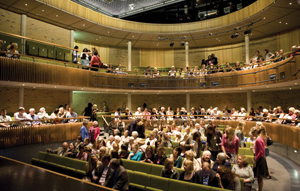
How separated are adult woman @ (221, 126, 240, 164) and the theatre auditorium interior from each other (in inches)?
1.0

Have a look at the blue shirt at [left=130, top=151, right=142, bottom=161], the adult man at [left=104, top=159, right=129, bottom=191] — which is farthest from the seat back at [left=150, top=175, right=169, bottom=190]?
the blue shirt at [left=130, top=151, right=142, bottom=161]

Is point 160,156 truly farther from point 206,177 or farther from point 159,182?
point 206,177

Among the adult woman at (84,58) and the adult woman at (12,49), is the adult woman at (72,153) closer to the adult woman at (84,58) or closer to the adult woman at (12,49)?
the adult woman at (12,49)

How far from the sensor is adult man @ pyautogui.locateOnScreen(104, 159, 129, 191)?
3.31 metres

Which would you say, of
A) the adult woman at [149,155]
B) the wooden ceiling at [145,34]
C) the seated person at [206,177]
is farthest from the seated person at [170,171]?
the wooden ceiling at [145,34]

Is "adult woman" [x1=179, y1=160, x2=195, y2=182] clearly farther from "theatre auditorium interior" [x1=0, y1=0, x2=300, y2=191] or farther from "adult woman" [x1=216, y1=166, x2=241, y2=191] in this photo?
"adult woman" [x1=216, y1=166, x2=241, y2=191]

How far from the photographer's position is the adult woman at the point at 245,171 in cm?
367

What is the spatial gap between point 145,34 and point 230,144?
12.1m

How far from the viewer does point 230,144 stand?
4.94 meters

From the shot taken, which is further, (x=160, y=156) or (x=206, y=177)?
(x=160, y=156)

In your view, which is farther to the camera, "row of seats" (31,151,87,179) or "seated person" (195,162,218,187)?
"row of seats" (31,151,87,179)

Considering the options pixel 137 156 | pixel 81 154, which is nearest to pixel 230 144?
pixel 137 156

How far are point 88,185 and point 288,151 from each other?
7.14 meters

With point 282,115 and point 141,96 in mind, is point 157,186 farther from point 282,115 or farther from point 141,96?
point 141,96
